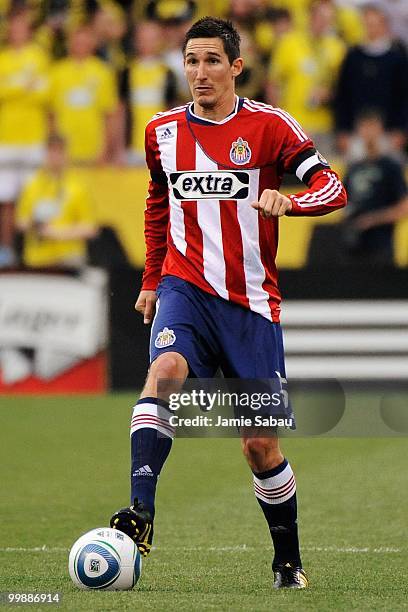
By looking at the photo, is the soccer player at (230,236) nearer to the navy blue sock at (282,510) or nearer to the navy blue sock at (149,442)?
the navy blue sock at (282,510)

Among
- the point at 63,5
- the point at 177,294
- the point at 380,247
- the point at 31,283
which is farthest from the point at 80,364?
the point at 177,294

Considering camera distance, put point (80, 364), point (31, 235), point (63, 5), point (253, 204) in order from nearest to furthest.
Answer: point (253, 204) < point (80, 364) < point (31, 235) < point (63, 5)

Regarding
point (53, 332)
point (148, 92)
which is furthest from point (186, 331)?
point (148, 92)

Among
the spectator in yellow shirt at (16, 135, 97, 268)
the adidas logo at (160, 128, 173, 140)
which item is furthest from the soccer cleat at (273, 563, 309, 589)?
the spectator in yellow shirt at (16, 135, 97, 268)

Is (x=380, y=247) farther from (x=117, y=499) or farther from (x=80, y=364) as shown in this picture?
(x=117, y=499)

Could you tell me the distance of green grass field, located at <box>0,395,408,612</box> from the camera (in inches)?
208

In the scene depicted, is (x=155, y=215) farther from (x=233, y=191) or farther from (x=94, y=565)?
(x=94, y=565)

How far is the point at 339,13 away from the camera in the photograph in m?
15.7

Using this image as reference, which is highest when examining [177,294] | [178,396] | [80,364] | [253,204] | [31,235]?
[253,204]

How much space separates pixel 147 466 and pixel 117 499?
320 centimetres

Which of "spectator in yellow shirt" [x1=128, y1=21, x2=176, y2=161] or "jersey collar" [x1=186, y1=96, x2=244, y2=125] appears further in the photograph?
"spectator in yellow shirt" [x1=128, y1=21, x2=176, y2=161]

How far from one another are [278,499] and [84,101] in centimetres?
1062

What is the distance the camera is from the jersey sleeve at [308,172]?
5219 mm

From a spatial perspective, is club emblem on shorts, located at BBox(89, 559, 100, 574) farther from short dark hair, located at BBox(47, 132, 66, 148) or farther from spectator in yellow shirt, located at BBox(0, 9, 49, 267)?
spectator in yellow shirt, located at BBox(0, 9, 49, 267)
